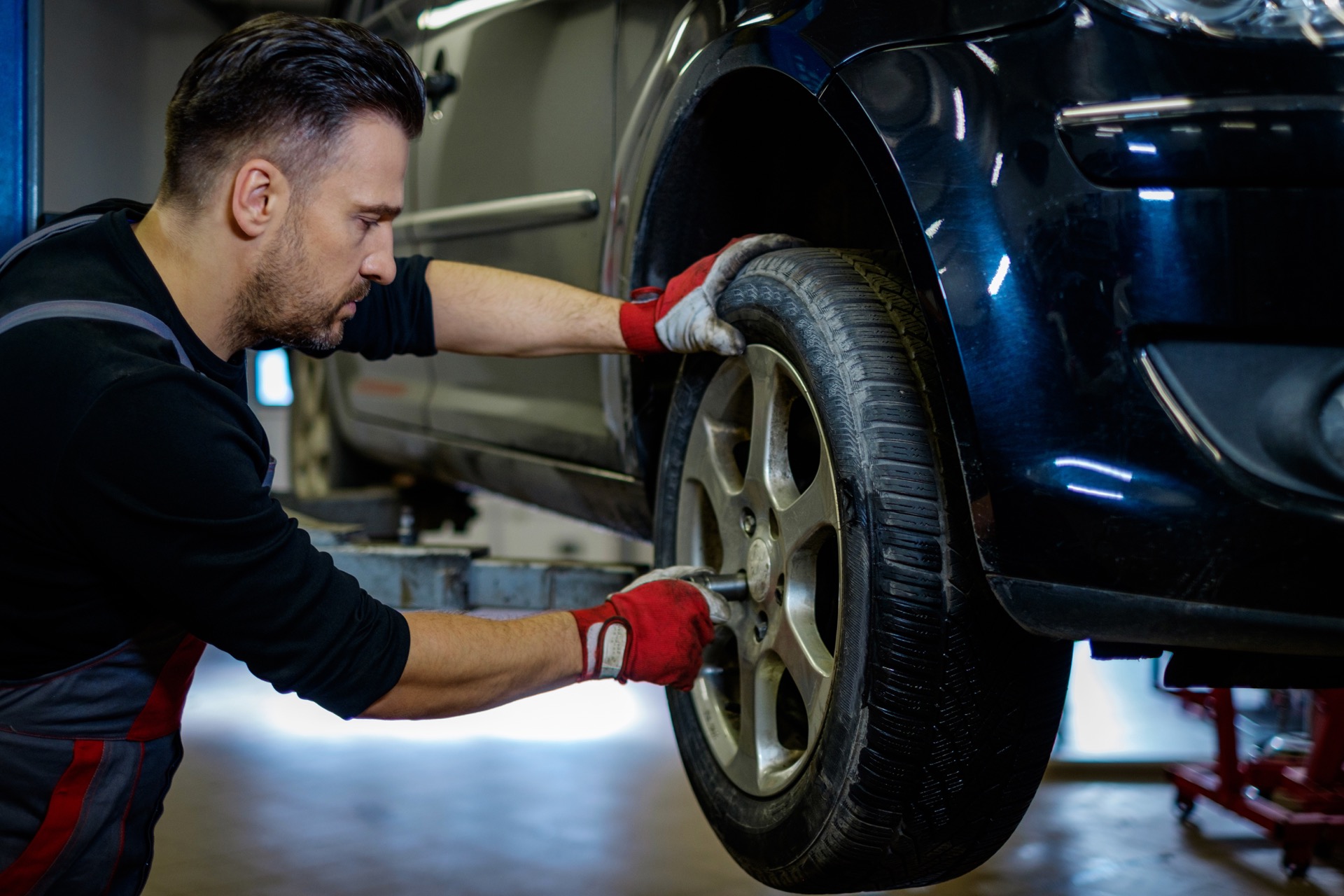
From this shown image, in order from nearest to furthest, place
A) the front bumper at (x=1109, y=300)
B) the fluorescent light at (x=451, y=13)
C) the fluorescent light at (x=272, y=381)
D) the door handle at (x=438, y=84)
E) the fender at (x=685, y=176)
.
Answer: the front bumper at (x=1109, y=300) → the fender at (x=685, y=176) → the fluorescent light at (x=451, y=13) → the door handle at (x=438, y=84) → the fluorescent light at (x=272, y=381)

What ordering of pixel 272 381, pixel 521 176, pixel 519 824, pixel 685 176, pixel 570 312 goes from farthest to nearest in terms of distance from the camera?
pixel 272 381 → pixel 519 824 → pixel 521 176 → pixel 570 312 → pixel 685 176

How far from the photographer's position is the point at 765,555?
4.46ft

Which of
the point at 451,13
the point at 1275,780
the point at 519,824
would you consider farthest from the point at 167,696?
A: the point at 1275,780

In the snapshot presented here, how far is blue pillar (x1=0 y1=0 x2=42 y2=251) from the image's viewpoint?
158 cm

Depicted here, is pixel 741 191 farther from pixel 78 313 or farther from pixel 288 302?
pixel 78 313

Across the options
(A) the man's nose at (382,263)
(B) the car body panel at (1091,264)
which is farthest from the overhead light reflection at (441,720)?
(B) the car body panel at (1091,264)

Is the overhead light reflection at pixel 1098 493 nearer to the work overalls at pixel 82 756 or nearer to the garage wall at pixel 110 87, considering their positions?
the work overalls at pixel 82 756

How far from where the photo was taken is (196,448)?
107 centimetres

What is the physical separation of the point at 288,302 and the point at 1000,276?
745 millimetres

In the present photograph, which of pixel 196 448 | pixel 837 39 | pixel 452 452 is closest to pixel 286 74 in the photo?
pixel 196 448

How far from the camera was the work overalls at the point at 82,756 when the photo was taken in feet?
4.07

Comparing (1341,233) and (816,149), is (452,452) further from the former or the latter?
(1341,233)

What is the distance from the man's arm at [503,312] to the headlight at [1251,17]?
0.89m

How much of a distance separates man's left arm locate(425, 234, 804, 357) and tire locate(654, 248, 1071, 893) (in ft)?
0.15
